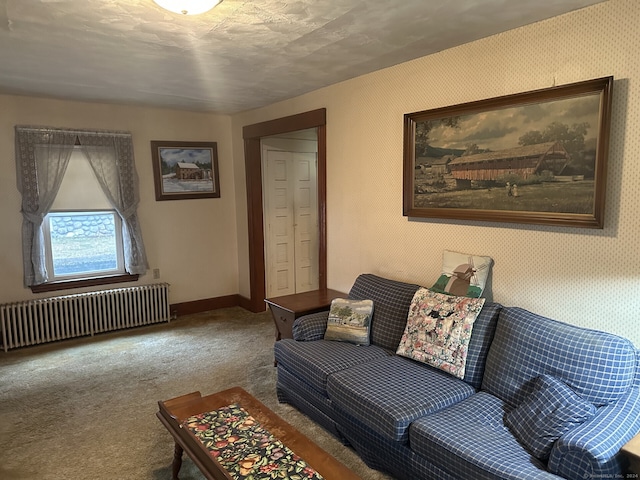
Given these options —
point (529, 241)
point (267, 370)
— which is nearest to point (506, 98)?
point (529, 241)

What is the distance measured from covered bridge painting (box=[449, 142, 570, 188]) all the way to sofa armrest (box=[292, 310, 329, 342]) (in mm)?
1394

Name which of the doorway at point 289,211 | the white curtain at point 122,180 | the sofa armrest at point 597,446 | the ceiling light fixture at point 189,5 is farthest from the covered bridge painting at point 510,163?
the white curtain at point 122,180

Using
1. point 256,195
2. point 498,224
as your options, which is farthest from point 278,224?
point 498,224

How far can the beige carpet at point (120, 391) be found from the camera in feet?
7.82

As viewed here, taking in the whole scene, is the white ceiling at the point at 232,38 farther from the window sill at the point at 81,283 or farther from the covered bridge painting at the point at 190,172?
the window sill at the point at 81,283

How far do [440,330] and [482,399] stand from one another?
17.3 inches

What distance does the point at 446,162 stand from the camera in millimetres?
2822

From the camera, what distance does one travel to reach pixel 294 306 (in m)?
3.38

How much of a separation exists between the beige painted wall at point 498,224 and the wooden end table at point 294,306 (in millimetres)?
305

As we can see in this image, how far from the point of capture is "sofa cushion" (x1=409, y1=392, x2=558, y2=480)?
65.7 inches

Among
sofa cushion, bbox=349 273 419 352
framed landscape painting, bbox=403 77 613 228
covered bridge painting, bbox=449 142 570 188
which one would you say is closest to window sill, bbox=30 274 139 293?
sofa cushion, bbox=349 273 419 352

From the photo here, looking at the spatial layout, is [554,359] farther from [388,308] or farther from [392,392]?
[388,308]

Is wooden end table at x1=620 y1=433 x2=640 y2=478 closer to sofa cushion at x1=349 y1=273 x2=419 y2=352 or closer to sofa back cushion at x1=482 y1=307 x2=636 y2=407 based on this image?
sofa back cushion at x1=482 y1=307 x2=636 y2=407

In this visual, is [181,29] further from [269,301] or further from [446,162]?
[269,301]
